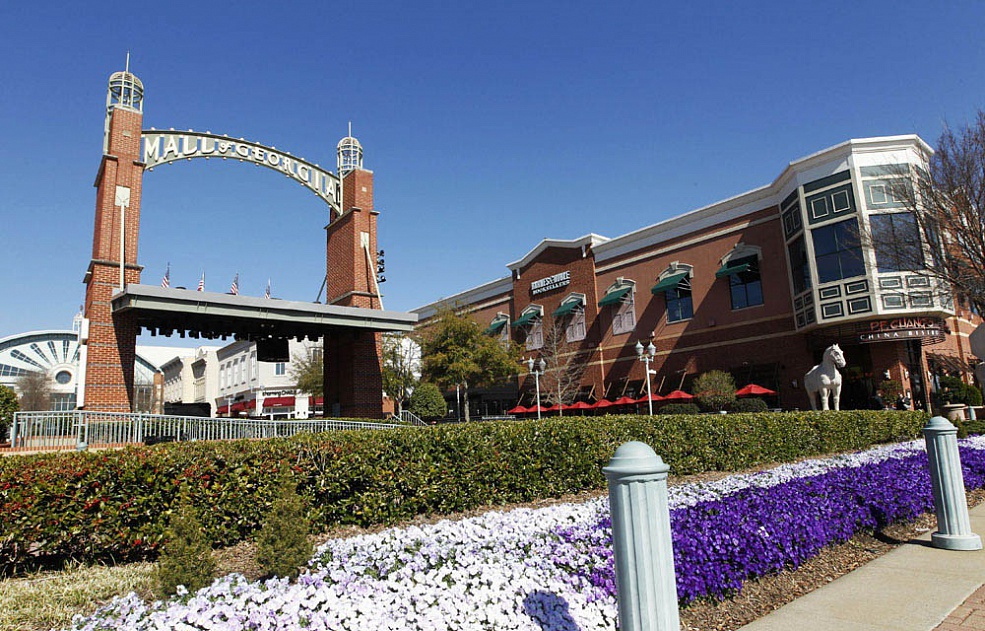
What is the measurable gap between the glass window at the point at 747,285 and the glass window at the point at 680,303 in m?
2.50

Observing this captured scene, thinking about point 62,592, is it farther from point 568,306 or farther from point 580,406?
point 568,306

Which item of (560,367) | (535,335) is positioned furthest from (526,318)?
(560,367)

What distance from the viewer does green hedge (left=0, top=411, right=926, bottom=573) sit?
550 centimetres

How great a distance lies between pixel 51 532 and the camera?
5434 millimetres

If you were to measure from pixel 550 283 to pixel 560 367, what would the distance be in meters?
Answer: 6.03

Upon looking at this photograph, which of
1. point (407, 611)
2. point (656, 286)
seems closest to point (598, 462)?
point (407, 611)

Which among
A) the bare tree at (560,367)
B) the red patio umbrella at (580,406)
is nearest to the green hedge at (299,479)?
the red patio umbrella at (580,406)

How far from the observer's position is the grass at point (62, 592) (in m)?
4.20

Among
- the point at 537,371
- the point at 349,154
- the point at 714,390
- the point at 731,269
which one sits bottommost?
the point at 714,390

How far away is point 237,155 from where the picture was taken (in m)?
18.9

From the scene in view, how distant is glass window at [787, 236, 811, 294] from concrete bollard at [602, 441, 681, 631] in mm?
26743

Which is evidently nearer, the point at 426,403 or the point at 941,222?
the point at 941,222

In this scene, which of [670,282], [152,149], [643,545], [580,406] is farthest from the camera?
[580,406]

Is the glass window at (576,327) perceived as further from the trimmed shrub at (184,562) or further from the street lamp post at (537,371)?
the trimmed shrub at (184,562)
